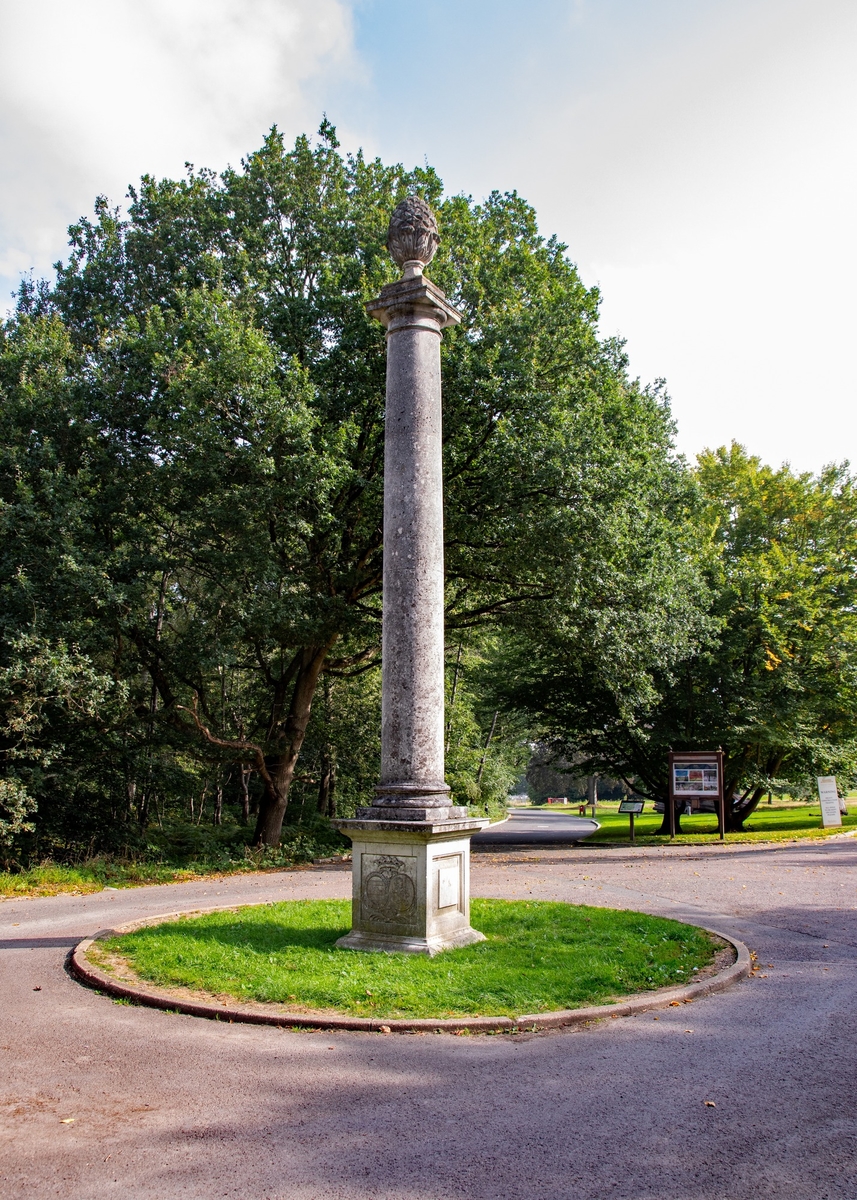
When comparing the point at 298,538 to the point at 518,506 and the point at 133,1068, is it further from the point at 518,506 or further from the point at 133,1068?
the point at 133,1068

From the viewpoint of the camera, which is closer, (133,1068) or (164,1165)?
(164,1165)

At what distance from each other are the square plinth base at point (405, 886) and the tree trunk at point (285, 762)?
11261 mm

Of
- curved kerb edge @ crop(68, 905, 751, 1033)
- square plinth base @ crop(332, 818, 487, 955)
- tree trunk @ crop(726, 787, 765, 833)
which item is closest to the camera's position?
curved kerb edge @ crop(68, 905, 751, 1033)

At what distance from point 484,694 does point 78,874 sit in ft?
74.1

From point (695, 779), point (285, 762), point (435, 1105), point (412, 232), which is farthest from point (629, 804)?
point (435, 1105)

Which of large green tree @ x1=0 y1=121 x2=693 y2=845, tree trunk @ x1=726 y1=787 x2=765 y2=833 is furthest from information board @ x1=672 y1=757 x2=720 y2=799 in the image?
tree trunk @ x1=726 y1=787 x2=765 y2=833

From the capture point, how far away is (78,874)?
14383 millimetres

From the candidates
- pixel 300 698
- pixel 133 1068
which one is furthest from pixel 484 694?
pixel 133 1068

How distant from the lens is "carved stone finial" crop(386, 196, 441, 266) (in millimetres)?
9609

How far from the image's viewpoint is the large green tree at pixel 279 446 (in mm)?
14836

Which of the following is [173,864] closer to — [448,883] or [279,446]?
[279,446]

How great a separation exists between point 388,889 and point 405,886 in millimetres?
189

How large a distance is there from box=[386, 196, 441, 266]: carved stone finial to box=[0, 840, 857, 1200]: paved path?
8011 mm

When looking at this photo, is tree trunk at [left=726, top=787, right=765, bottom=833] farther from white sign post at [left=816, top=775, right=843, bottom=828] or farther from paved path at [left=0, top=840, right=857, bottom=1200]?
paved path at [left=0, top=840, right=857, bottom=1200]
